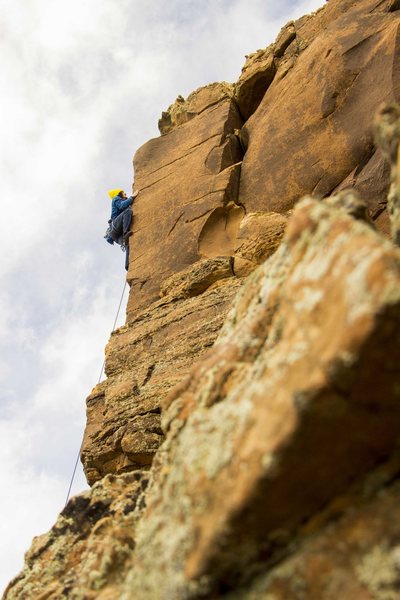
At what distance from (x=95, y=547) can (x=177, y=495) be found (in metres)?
1.79

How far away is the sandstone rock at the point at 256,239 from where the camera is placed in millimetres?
11781

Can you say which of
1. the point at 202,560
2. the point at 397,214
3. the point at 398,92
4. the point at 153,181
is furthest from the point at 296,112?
the point at 202,560

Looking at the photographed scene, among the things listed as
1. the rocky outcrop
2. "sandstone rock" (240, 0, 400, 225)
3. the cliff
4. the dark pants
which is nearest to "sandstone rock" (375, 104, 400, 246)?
the cliff

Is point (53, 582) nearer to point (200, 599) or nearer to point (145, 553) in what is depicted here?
point (145, 553)

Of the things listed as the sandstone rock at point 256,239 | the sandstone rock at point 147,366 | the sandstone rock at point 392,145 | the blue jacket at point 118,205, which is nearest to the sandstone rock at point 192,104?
the blue jacket at point 118,205

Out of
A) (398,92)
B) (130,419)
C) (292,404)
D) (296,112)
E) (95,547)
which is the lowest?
(292,404)

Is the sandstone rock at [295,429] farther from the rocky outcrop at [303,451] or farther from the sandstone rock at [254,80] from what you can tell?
the sandstone rock at [254,80]

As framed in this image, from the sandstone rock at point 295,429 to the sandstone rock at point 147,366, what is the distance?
6117 mm

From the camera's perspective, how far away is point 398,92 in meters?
11.1

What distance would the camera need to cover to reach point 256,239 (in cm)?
1208

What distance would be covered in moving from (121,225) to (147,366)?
5750 millimetres

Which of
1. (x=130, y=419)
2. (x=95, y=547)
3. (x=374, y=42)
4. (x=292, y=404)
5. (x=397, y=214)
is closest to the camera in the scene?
(x=292, y=404)

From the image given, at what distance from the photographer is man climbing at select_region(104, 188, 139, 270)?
51.6 ft

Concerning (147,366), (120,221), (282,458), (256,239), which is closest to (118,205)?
(120,221)
